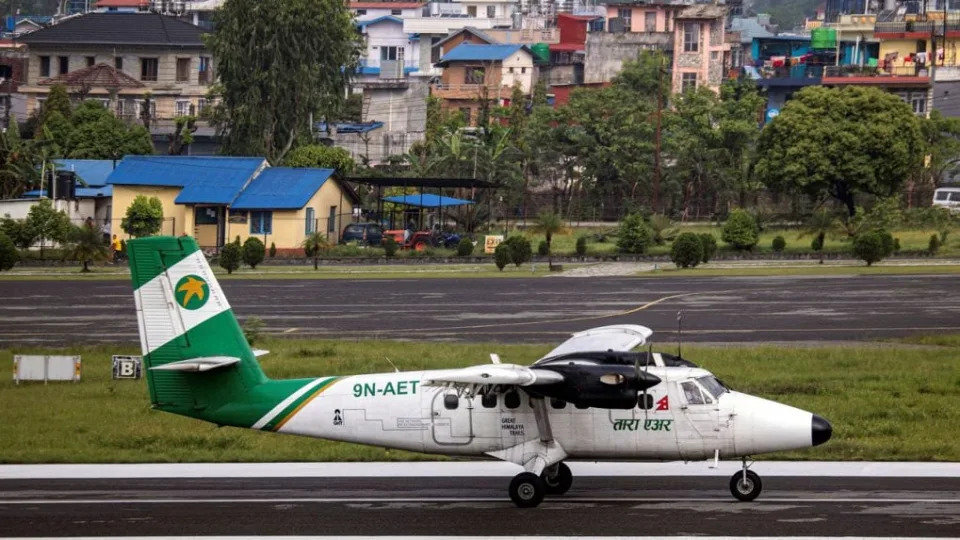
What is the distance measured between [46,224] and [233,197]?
11.0 meters

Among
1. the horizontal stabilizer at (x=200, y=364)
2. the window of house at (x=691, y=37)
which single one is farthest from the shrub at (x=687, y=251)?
the window of house at (x=691, y=37)

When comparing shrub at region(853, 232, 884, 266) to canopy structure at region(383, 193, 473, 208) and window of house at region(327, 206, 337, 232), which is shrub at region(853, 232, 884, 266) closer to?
canopy structure at region(383, 193, 473, 208)

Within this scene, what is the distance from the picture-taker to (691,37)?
432 feet

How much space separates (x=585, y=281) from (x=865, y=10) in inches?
3962

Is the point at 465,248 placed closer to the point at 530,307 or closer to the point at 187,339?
the point at 530,307

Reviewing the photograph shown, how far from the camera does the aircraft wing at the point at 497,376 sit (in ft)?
70.4

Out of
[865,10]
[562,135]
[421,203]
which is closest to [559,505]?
[421,203]

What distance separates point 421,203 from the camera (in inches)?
3479

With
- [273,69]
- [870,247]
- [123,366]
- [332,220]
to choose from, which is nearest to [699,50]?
[273,69]

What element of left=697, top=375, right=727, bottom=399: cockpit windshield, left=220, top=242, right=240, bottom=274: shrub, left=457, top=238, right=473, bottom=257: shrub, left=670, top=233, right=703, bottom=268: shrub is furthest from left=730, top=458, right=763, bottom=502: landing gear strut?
left=457, top=238, right=473, bottom=257: shrub

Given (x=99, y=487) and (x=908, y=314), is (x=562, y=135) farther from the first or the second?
(x=99, y=487)

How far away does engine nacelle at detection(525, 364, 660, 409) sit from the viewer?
72.5 feet

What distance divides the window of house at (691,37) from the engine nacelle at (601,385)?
369 feet

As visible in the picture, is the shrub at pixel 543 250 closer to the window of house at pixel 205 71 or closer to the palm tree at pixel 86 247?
the palm tree at pixel 86 247
